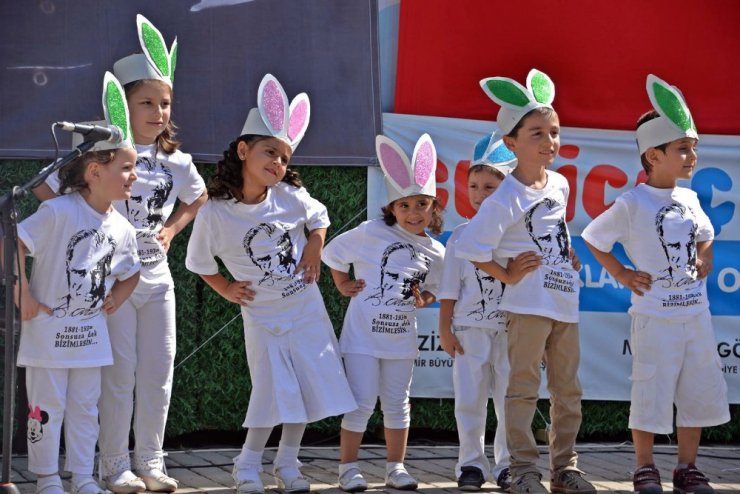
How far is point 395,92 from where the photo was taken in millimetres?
6398

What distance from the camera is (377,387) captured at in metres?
5.25

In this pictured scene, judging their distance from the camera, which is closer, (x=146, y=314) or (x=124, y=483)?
(x=124, y=483)

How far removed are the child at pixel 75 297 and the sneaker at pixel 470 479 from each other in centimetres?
161

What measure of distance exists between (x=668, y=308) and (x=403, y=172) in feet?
4.30

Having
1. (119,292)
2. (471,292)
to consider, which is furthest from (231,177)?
(471,292)

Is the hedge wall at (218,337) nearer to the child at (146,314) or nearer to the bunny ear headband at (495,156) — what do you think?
the bunny ear headband at (495,156)

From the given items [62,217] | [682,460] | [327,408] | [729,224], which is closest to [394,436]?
[327,408]

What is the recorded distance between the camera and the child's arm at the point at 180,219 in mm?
5062

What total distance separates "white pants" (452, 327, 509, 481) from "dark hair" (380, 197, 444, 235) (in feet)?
1.71

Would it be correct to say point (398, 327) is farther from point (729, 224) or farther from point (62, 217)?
point (729, 224)

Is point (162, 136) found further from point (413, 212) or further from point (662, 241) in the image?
point (662, 241)

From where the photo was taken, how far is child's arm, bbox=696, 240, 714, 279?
5184mm

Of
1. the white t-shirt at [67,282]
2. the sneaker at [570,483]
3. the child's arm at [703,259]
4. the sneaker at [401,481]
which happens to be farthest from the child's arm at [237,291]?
the child's arm at [703,259]

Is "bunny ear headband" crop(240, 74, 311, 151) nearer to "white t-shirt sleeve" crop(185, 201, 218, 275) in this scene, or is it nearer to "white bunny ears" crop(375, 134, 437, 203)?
"white t-shirt sleeve" crop(185, 201, 218, 275)
